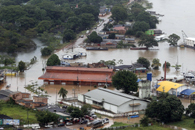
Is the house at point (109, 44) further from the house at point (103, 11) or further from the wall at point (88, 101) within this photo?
the house at point (103, 11)

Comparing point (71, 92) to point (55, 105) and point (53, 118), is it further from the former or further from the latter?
point (53, 118)

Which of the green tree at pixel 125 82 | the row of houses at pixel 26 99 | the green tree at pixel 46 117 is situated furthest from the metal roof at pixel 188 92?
the green tree at pixel 46 117

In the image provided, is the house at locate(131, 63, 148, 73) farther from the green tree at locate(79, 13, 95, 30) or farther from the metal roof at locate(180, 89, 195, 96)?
the green tree at locate(79, 13, 95, 30)

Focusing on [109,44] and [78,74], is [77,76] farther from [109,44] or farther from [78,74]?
[109,44]

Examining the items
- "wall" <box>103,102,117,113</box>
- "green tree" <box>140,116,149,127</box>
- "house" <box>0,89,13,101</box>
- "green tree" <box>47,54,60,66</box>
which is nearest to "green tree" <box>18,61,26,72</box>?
"green tree" <box>47,54,60,66</box>

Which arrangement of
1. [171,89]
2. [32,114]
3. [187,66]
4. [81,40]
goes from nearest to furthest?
1. [32,114]
2. [171,89]
3. [187,66]
4. [81,40]

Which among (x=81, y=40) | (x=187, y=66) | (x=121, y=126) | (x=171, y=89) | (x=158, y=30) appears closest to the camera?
(x=121, y=126)

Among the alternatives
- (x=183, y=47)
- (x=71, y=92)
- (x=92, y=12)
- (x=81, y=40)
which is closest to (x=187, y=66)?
(x=183, y=47)
